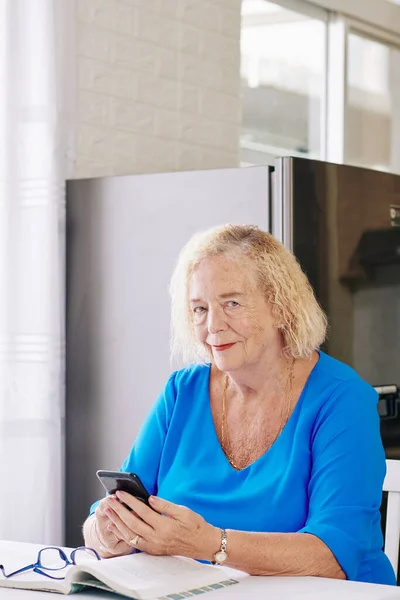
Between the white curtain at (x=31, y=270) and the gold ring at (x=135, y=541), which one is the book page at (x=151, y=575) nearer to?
the gold ring at (x=135, y=541)

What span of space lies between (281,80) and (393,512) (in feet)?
7.77

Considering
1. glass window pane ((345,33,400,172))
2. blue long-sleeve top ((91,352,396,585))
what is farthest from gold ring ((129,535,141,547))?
glass window pane ((345,33,400,172))

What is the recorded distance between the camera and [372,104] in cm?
425

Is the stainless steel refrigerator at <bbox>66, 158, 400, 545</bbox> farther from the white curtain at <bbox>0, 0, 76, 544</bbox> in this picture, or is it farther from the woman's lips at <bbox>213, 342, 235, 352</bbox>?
the woman's lips at <bbox>213, 342, 235, 352</bbox>

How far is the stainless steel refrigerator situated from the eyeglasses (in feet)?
3.33

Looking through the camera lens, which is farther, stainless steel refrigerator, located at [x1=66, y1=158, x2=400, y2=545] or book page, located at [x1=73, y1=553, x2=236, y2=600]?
stainless steel refrigerator, located at [x1=66, y1=158, x2=400, y2=545]

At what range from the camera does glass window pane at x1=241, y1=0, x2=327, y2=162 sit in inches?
146

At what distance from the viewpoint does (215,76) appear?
11.1 feet

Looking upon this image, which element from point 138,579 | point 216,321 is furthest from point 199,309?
point 138,579

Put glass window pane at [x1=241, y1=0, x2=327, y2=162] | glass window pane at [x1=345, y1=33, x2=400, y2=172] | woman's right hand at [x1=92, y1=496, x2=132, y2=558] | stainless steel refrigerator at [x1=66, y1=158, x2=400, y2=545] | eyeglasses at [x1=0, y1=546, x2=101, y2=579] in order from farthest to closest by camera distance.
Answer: glass window pane at [x1=345, y1=33, x2=400, y2=172], glass window pane at [x1=241, y1=0, x2=327, y2=162], stainless steel refrigerator at [x1=66, y1=158, x2=400, y2=545], woman's right hand at [x1=92, y1=496, x2=132, y2=558], eyeglasses at [x1=0, y1=546, x2=101, y2=579]

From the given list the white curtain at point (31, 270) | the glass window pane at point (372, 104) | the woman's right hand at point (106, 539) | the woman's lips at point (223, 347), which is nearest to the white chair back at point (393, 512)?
the woman's lips at point (223, 347)

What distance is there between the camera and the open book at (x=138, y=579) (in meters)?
1.36

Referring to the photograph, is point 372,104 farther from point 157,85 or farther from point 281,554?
point 281,554

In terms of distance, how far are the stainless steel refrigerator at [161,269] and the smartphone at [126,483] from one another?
1.06 m
